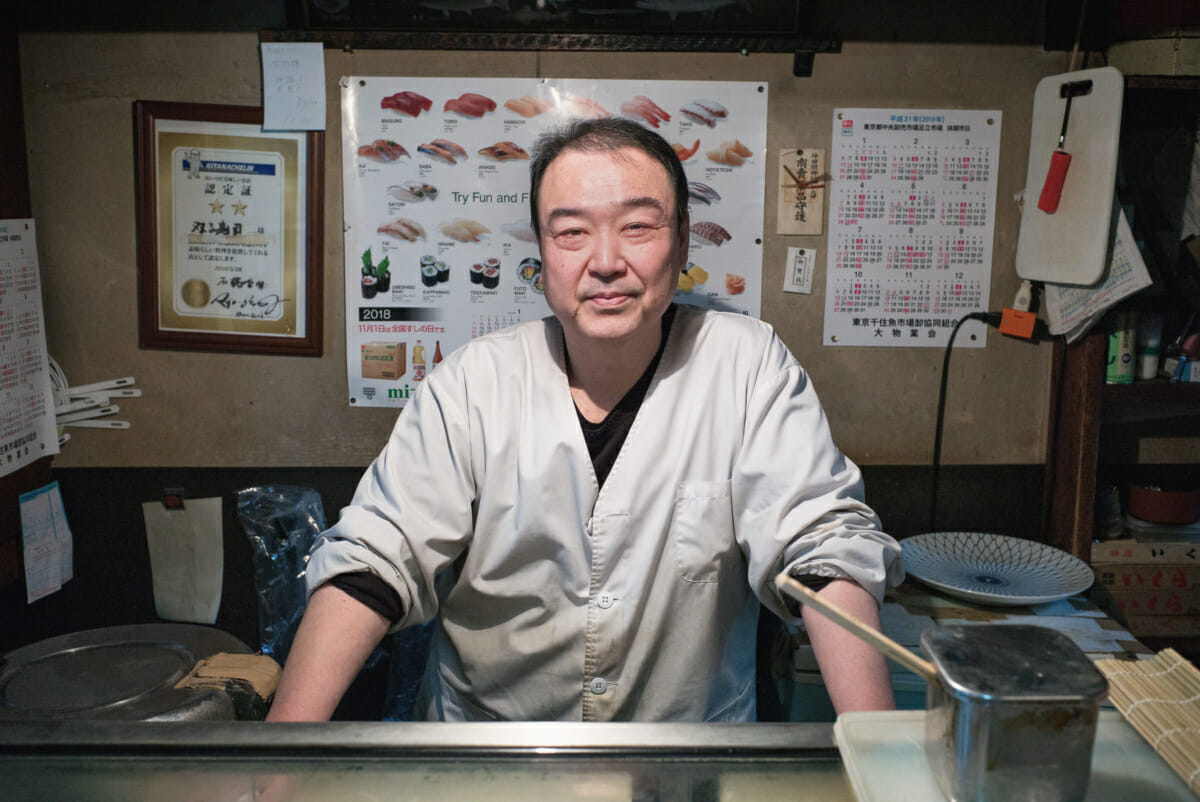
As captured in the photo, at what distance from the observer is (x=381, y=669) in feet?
8.21

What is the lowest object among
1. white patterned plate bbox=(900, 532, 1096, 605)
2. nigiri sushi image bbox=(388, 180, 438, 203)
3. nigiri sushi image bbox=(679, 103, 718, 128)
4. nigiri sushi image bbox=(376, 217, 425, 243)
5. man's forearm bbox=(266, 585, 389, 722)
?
white patterned plate bbox=(900, 532, 1096, 605)

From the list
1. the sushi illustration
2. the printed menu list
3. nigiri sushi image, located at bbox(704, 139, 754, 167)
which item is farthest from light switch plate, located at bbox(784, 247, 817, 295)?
the printed menu list

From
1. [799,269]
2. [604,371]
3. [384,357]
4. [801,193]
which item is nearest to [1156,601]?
[799,269]

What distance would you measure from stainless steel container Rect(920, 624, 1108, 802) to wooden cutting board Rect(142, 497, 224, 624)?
2.41 metres

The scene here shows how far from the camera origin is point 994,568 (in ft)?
7.77

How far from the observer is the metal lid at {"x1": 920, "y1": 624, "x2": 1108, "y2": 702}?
607 millimetres

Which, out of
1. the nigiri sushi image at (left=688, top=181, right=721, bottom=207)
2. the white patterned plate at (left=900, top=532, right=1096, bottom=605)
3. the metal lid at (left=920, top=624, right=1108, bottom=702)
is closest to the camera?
the metal lid at (left=920, top=624, right=1108, bottom=702)

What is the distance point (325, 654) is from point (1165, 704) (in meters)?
1.07

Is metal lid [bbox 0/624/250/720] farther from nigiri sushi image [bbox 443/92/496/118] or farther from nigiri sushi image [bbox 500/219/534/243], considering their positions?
nigiri sushi image [bbox 443/92/496/118]

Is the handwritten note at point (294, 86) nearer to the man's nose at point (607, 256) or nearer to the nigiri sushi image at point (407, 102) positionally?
the nigiri sushi image at point (407, 102)

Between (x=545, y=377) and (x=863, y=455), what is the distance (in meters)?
1.34

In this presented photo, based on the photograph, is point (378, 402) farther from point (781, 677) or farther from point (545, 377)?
point (781, 677)

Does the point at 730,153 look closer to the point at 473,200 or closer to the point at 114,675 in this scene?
the point at 473,200

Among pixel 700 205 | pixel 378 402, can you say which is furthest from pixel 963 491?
pixel 378 402
